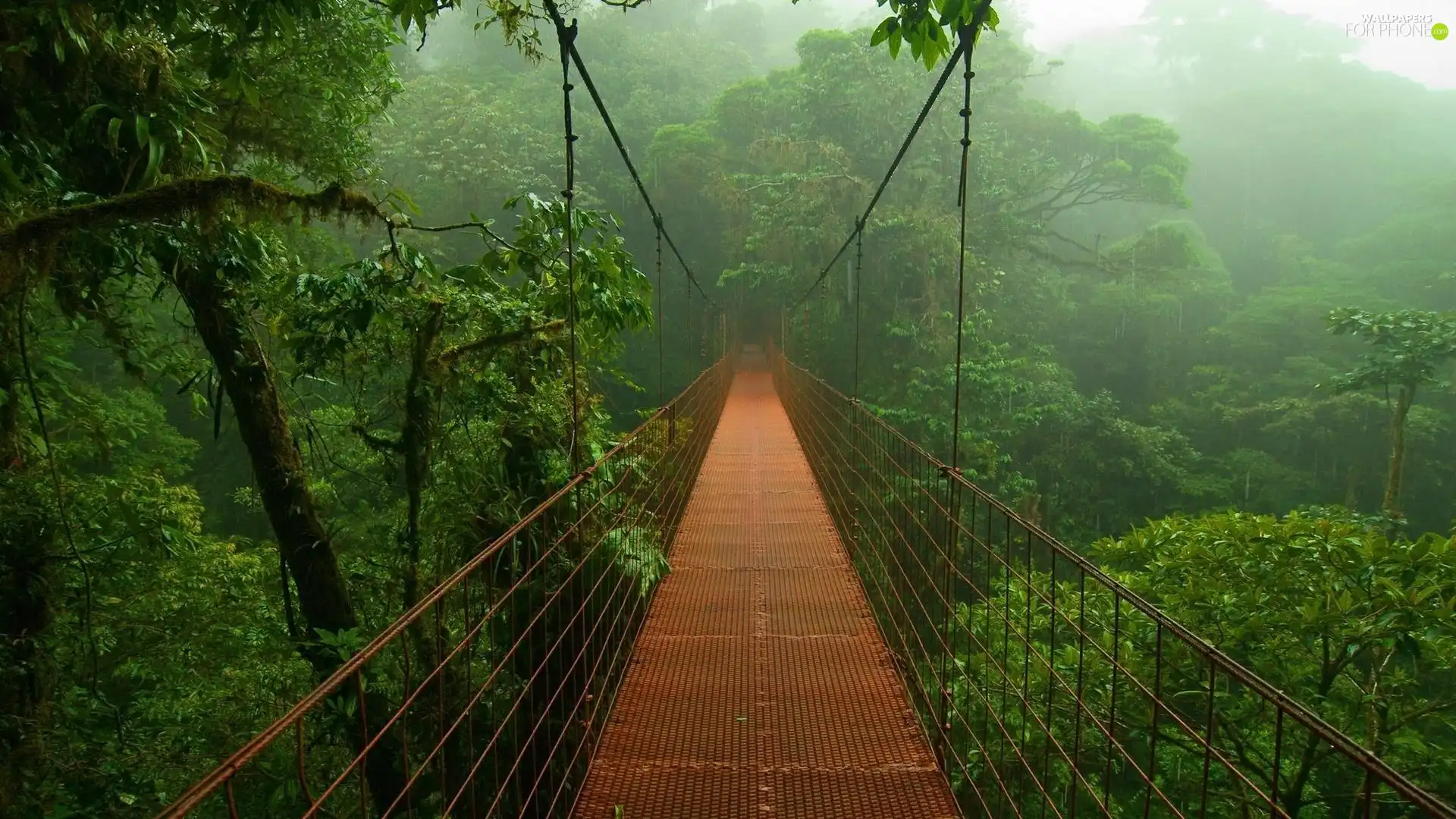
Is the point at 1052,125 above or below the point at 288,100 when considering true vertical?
above

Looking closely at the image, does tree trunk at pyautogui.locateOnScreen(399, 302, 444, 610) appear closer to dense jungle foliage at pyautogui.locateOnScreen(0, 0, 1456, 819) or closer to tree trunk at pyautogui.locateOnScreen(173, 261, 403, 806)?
dense jungle foliage at pyautogui.locateOnScreen(0, 0, 1456, 819)

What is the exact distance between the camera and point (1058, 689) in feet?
13.5

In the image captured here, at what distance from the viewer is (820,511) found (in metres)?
3.72

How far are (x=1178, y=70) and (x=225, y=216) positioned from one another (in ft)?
93.6

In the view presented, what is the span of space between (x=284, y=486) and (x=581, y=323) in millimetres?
1161

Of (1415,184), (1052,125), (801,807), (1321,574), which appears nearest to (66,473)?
(801,807)

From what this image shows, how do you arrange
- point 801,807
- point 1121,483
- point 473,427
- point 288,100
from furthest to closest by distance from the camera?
point 1121,483 < point 288,100 < point 473,427 < point 801,807

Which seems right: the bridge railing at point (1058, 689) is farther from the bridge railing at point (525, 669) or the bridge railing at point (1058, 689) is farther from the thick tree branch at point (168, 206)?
the thick tree branch at point (168, 206)

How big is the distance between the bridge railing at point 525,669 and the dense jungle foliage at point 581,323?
209mm

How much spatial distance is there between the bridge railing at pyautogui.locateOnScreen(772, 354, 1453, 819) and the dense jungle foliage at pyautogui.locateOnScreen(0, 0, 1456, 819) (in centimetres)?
37

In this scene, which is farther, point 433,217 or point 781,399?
point 433,217

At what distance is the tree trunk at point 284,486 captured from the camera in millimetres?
2609

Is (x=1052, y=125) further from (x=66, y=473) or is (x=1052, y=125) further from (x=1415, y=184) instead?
(x=66, y=473)

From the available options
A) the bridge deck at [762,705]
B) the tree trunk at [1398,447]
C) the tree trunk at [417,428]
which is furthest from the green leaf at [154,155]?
the tree trunk at [1398,447]
